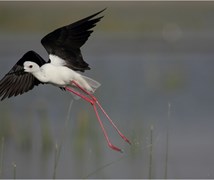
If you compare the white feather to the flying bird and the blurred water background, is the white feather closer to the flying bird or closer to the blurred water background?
the flying bird

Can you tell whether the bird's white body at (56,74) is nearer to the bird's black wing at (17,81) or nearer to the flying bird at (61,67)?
the flying bird at (61,67)

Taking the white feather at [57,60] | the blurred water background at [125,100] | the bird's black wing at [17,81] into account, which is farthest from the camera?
the blurred water background at [125,100]

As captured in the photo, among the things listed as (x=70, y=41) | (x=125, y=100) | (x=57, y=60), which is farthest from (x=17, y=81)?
(x=125, y=100)

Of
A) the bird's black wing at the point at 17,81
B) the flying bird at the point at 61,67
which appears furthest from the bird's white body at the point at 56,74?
the bird's black wing at the point at 17,81

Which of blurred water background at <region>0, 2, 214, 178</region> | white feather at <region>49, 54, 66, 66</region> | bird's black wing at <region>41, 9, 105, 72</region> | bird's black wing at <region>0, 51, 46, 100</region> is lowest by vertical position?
blurred water background at <region>0, 2, 214, 178</region>

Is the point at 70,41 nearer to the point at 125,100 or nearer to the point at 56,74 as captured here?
the point at 56,74

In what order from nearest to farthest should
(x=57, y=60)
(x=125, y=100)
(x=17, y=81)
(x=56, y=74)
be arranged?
(x=56, y=74) → (x=57, y=60) → (x=17, y=81) → (x=125, y=100)

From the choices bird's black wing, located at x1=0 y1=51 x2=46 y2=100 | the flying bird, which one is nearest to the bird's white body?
the flying bird

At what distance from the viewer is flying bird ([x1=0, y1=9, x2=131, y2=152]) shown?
18.2ft

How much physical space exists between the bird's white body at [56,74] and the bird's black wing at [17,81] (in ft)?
0.56

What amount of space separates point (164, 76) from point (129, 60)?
6.64 ft

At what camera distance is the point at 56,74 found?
557 cm

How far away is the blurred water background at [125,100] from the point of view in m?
6.45

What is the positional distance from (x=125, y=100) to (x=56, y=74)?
3.69 meters
